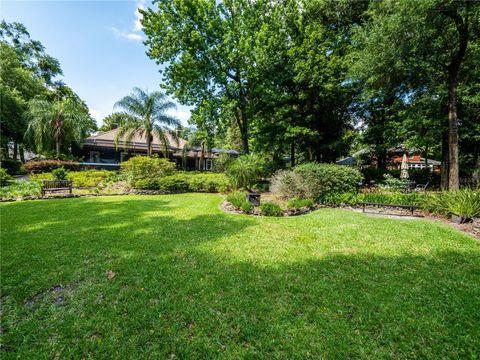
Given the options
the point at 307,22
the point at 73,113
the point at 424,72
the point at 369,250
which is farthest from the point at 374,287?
the point at 73,113

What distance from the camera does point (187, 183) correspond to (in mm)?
13883

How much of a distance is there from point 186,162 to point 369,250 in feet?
91.2

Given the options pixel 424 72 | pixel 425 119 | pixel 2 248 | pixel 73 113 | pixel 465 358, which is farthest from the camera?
pixel 73 113

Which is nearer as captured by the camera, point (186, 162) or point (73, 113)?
point (73, 113)

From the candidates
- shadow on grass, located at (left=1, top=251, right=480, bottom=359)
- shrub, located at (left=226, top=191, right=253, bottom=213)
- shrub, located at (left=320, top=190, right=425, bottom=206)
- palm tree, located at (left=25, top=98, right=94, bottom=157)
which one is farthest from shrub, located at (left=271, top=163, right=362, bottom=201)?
palm tree, located at (left=25, top=98, right=94, bottom=157)

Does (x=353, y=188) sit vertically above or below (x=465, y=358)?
above

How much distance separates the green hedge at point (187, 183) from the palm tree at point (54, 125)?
1286 cm

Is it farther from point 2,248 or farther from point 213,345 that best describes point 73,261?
point 213,345

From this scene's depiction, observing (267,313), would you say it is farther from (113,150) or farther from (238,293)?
(113,150)

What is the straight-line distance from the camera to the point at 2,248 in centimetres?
479

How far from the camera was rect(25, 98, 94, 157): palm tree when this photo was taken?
63.5ft

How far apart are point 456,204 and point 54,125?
28719 mm

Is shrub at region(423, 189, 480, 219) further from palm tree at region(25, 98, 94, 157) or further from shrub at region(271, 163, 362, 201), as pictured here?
palm tree at region(25, 98, 94, 157)

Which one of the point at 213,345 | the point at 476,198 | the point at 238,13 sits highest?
the point at 238,13
